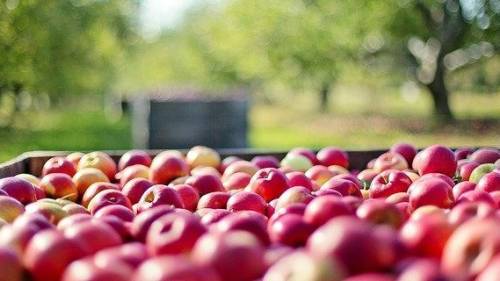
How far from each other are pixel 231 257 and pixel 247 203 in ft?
3.62

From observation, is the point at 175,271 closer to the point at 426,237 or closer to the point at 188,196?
the point at 426,237

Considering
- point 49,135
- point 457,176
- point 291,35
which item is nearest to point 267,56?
point 291,35

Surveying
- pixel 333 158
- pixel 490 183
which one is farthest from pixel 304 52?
pixel 490 183

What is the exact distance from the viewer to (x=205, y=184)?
122 inches

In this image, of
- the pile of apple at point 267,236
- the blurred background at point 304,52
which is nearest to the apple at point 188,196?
the pile of apple at point 267,236

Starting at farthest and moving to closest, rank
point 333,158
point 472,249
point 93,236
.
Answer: point 333,158 → point 93,236 → point 472,249

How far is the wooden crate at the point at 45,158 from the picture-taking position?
11.8 feet

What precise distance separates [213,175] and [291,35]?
17.3m

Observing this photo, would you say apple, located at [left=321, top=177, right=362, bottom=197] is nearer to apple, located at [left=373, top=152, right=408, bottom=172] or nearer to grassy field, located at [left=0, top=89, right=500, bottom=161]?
apple, located at [left=373, top=152, right=408, bottom=172]

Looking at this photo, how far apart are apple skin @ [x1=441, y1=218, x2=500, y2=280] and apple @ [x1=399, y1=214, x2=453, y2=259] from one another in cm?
7

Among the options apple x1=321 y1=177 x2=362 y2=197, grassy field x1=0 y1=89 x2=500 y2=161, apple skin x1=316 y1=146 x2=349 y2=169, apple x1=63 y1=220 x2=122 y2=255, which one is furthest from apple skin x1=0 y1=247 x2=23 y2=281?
grassy field x1=0 y1=89 x2=500 y2=161

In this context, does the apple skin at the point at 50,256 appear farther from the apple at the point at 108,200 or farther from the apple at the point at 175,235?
the apple at the point at 108,200

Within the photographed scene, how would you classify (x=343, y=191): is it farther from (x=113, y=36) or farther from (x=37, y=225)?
(x=113, y=36)

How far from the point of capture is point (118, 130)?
2081 centimetres
